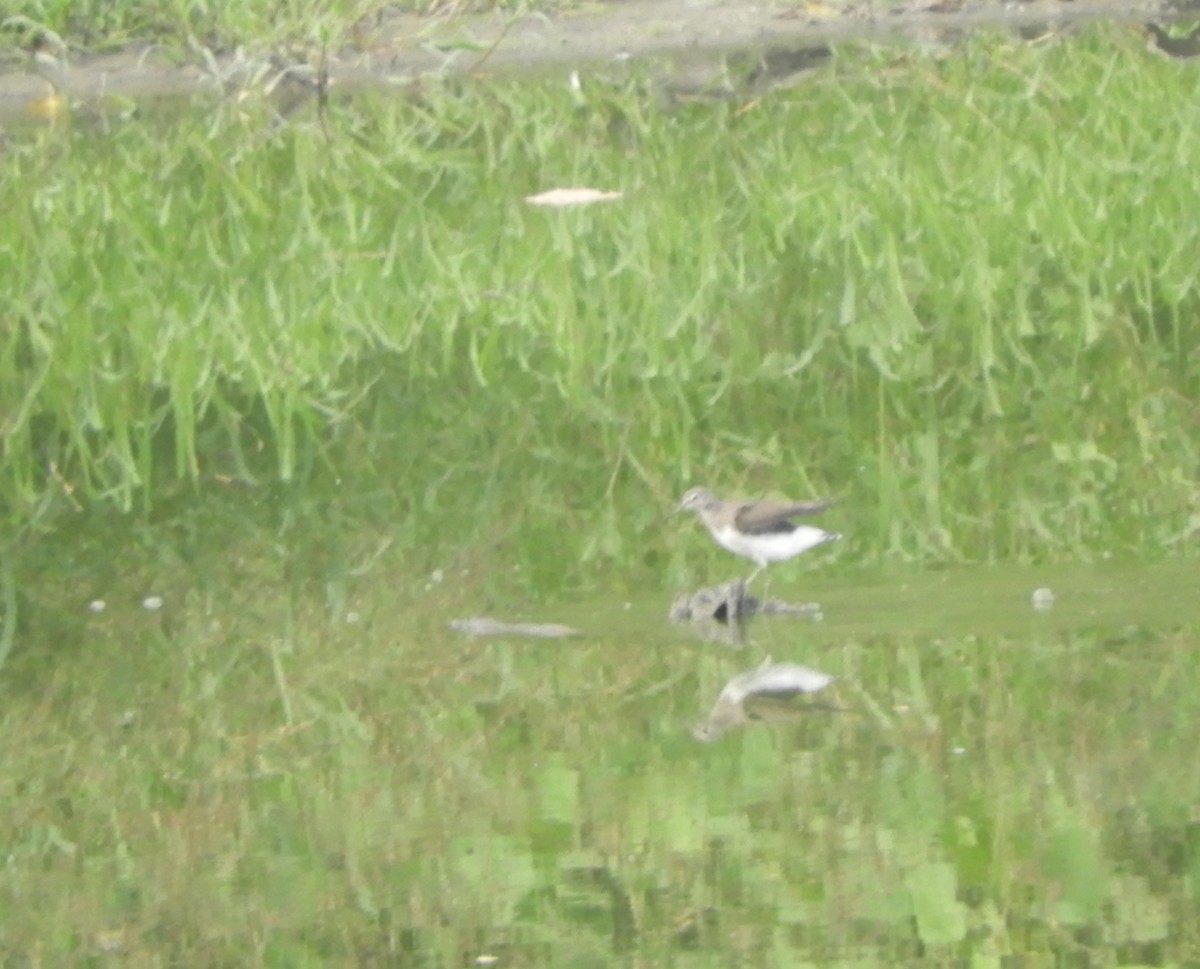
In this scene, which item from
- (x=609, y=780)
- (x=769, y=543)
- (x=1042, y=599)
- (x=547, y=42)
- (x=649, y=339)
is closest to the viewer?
(x=609, y=780)

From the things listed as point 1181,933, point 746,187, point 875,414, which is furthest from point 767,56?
point 1181,933

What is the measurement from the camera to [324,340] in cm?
621

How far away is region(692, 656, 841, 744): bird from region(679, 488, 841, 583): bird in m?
0.55

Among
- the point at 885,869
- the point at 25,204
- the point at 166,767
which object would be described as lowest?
the point at 25,204

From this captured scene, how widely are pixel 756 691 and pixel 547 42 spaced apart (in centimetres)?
799

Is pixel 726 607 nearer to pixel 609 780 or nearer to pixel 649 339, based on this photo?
pixel 609 780

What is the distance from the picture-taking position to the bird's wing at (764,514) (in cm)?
483

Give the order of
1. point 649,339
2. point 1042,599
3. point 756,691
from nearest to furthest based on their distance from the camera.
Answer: point 756,691
point 1042,599
point 649,339

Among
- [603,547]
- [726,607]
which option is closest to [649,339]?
[603,547]

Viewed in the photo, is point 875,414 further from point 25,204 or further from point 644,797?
point 25,204

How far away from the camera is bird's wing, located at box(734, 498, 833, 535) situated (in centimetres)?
483

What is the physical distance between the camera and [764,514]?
4852 millimetres

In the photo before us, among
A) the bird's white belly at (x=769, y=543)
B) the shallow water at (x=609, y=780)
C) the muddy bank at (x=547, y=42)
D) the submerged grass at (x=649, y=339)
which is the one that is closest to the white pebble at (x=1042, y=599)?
the shallow water at (x=609, y=780)

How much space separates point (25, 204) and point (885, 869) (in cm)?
562
